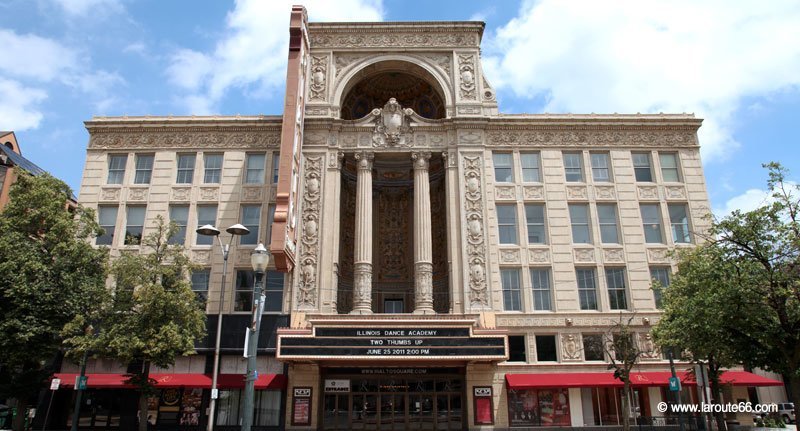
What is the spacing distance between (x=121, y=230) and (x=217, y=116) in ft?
30.9

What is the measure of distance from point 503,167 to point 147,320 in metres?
22.2

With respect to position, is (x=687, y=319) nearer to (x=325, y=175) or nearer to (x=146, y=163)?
(x=325, y=175)

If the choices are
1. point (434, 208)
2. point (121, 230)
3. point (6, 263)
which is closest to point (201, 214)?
point (121, 230)

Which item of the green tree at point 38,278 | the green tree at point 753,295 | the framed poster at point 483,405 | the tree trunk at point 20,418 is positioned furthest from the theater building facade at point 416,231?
the green tree at point 753,295

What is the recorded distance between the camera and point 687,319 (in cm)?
2027

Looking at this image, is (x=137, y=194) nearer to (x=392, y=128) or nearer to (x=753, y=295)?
(x=392, y=128)

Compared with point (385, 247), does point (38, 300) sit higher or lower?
lower

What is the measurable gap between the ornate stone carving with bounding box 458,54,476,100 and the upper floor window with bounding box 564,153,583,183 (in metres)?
7.34

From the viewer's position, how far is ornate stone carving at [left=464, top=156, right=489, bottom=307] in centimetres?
3039

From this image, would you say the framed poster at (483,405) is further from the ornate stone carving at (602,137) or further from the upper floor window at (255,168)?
the upper floor window at (255,168)

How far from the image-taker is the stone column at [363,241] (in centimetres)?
3052

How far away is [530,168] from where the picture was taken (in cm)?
3388

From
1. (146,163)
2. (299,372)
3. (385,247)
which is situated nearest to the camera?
(299,372)

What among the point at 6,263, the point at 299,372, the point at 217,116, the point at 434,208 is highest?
the point at 217,116
